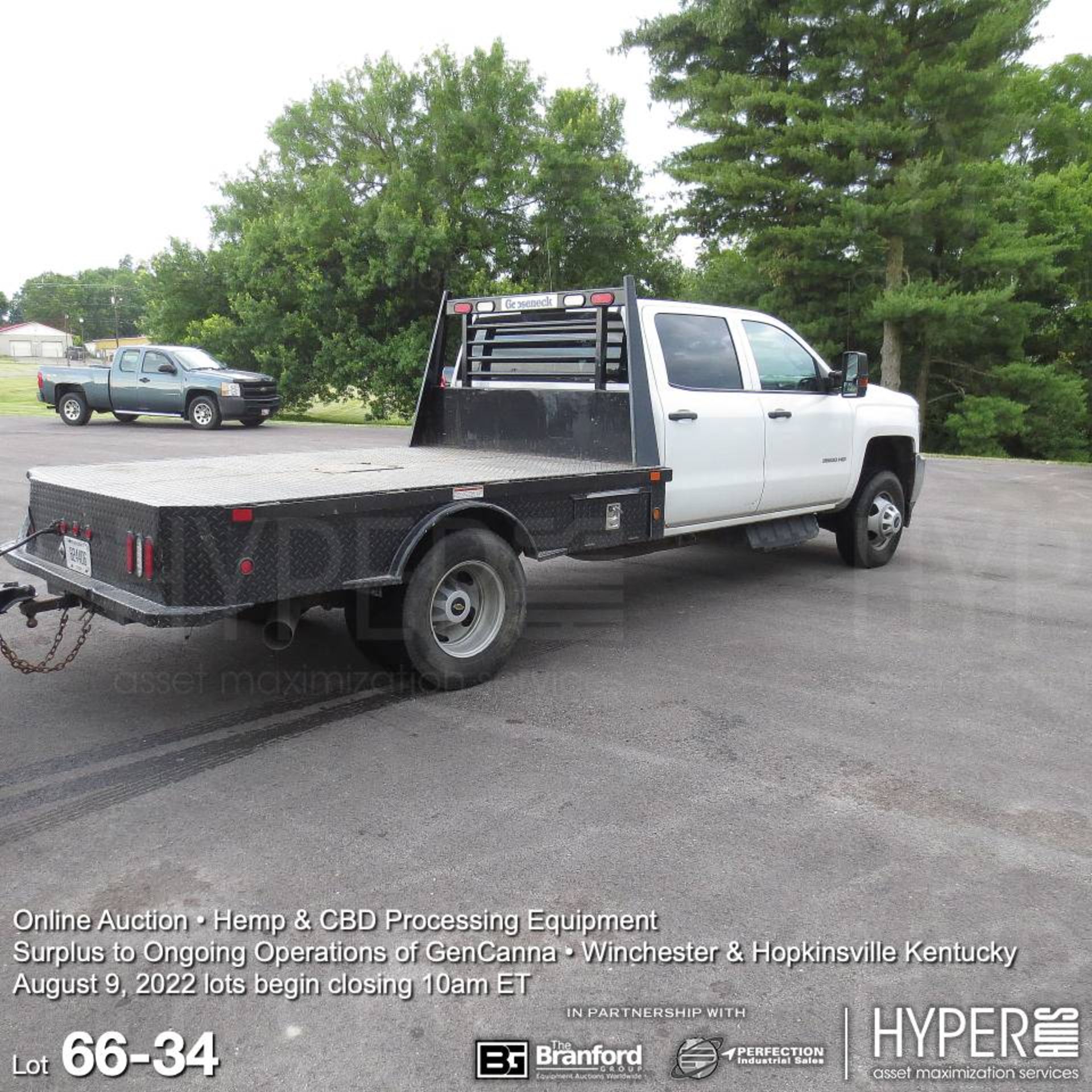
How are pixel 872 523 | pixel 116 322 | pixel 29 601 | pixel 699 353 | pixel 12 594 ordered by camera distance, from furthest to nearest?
pixel 116 322
pixel 872 523
pixel 699 353
pixel 29 601
pixel 12 594

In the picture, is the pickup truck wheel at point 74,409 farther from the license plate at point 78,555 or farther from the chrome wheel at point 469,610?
the chrome wheel at point 469,610

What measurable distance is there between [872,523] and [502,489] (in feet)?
14.3

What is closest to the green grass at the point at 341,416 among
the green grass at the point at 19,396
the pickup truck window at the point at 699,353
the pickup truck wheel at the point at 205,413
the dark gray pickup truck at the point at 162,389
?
the dark gray pickup truck at the point at 162,389

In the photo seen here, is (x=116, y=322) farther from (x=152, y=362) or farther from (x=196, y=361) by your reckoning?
(x=196, y=361)

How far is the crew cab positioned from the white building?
5847 inches

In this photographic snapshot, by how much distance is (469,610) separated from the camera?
5582mm

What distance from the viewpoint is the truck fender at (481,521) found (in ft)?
16.4

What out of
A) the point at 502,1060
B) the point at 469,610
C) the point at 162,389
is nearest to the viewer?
the point at 502,1060

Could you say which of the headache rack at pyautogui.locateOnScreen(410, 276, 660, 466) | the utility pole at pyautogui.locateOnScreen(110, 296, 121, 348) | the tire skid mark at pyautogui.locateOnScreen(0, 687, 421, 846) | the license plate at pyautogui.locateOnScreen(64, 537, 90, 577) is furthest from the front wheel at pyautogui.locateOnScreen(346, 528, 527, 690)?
the utility pole at pyautogui.locateOnScreen(110, 296, 121, 348)

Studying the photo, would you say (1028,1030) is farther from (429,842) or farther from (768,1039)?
(429,842)

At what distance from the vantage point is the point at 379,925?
317cm

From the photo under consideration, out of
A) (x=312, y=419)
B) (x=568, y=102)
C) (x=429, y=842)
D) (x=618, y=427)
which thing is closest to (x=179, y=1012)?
(x=429, y=842)

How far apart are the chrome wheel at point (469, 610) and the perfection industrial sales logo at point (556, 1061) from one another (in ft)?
9.28

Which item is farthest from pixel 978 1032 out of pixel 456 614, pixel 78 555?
pixel 78 555
